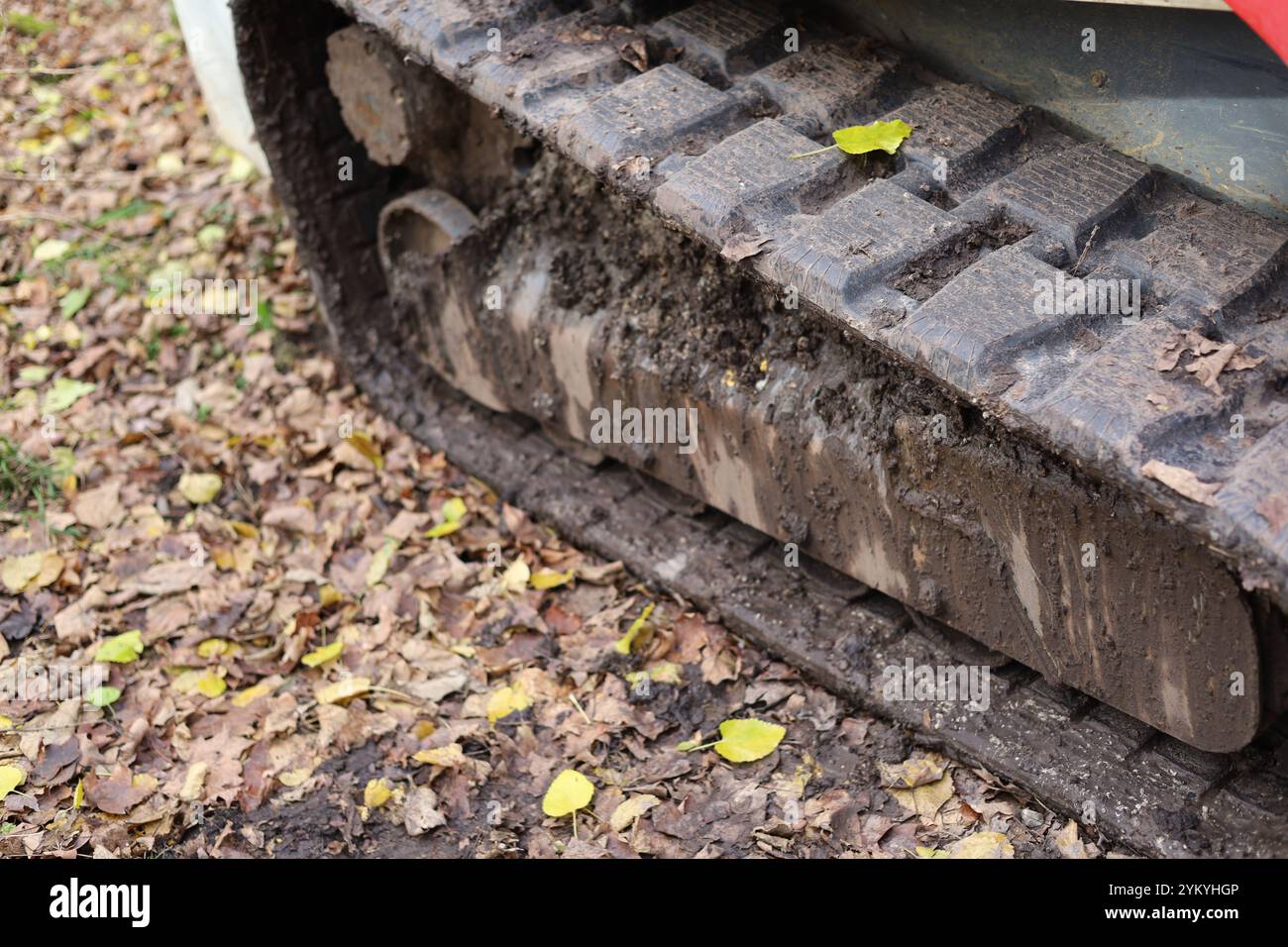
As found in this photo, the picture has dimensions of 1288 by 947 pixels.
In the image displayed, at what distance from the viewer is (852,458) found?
2971 millimetres

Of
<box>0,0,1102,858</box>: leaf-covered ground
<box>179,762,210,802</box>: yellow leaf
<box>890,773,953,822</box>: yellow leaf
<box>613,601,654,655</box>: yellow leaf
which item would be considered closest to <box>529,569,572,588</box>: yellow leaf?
<box>0,0,1102,858</box>: leaf-covered ground

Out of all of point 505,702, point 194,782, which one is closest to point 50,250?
point 194,782

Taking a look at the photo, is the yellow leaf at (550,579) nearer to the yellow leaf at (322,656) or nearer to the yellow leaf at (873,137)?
the yellow leaf at (322,656)

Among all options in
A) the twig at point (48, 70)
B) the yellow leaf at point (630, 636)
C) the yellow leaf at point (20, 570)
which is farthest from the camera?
the twig at point (48, 70)

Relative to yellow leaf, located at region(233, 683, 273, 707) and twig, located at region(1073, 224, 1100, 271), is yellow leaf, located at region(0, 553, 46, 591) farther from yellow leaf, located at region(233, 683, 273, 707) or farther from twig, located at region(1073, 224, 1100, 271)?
twig, located at region(1073, 224, 1100, 271)

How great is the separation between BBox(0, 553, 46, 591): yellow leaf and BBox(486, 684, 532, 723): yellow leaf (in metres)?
1.23

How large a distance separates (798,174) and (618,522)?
1.29 metres

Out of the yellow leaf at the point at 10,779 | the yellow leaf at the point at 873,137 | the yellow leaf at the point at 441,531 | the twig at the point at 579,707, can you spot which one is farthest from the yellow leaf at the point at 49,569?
the yellow leaf at the point at 873,137

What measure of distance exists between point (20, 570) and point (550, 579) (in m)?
1.32

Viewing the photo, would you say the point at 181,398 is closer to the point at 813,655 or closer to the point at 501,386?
the point at 501,386

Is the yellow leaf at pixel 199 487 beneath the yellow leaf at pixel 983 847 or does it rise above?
beneath

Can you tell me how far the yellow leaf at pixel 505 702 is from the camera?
10.6 ft

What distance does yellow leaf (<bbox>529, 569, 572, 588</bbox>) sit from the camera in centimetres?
360

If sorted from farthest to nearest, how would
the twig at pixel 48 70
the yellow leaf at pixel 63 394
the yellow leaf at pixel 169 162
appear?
the twig at pixel 48 70 → the yellow leaf at pixel 169 162 → the yellow leaf at pixel 63 394
